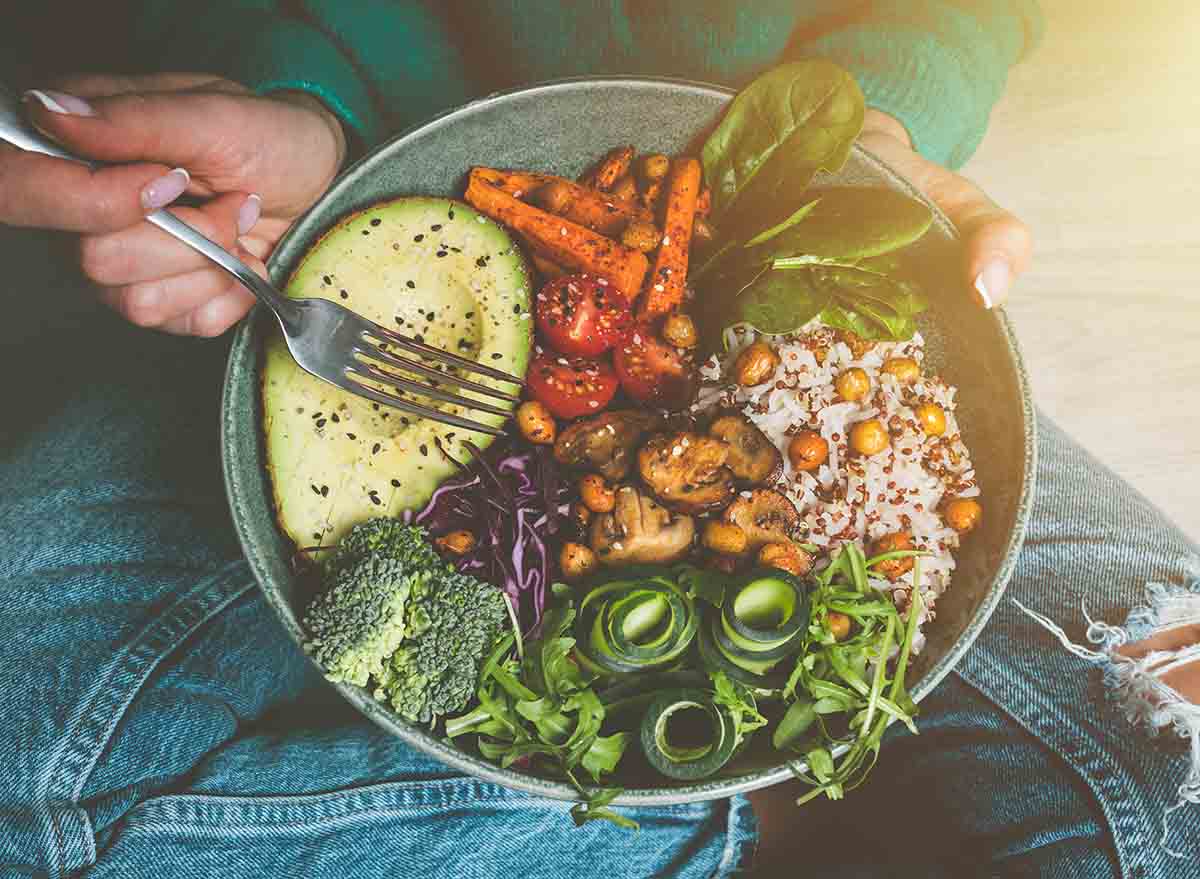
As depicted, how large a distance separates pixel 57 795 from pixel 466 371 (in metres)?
0.91

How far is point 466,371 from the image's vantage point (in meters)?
1.31

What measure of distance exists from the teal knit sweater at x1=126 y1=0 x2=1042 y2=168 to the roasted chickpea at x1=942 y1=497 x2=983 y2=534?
832 mm

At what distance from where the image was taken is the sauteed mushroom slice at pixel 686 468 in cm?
126

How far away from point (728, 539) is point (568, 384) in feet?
1.22

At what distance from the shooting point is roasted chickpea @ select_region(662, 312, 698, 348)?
1.35 m

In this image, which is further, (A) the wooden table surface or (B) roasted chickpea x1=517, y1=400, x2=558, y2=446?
(A) the wooden table surface

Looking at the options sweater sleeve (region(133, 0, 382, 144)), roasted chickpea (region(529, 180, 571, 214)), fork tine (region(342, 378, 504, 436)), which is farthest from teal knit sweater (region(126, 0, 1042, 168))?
fork tine (region(342, 378, 504, 436))

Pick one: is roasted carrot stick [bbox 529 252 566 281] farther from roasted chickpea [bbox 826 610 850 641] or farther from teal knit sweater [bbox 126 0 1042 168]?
roasted chickpea [bbox 826 610 850 641]

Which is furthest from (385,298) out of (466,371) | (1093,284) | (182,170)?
(1093,284)

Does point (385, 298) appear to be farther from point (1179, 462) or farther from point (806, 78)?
point (1179, 462)

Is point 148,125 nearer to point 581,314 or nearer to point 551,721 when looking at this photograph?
point 581,314

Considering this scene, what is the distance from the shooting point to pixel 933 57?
161cm

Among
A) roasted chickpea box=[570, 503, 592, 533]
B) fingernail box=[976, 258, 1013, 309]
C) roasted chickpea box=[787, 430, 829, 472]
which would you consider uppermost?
fingernail box=[976, 258, 1013, 309]

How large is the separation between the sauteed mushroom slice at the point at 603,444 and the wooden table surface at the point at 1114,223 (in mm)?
1238
